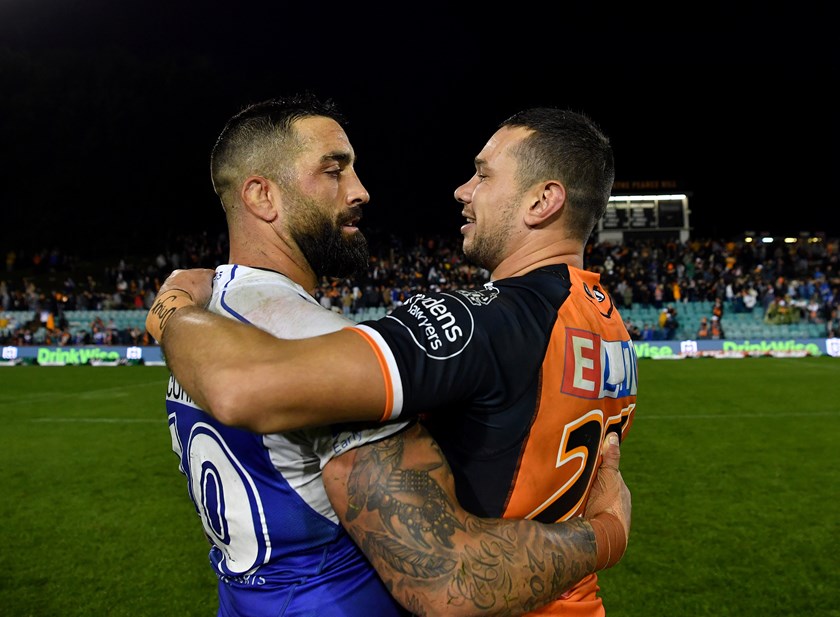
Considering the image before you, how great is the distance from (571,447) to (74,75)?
5596 cm

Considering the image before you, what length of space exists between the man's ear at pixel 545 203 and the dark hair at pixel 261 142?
64cm

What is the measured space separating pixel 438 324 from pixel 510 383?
9.3 inches

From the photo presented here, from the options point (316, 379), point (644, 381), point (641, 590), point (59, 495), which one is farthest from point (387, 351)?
point (644, 381)

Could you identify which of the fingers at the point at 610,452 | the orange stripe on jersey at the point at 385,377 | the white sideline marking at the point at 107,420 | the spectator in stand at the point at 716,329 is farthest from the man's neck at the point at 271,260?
the spectator in stand at the point at 716,329

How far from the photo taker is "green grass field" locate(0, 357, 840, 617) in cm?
497

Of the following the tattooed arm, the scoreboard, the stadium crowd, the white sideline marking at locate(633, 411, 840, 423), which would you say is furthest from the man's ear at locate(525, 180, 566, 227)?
the scoreboard

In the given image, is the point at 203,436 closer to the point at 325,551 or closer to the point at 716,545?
the point at 325,551

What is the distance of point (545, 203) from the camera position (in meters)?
2.12

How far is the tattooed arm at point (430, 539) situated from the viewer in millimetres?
1525

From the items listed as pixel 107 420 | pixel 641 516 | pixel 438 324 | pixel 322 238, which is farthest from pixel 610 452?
pixel 107 420

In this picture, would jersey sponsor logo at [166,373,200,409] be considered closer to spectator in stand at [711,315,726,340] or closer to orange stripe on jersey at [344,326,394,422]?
orange stripe on jersey at [344,326,394,422]

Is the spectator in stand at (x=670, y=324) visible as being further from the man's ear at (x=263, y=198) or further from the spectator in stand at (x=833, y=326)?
the man's ear at (x=263, y=198)

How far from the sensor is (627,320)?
25906 mm

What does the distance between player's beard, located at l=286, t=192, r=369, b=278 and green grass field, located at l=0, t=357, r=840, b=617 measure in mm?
3542
